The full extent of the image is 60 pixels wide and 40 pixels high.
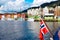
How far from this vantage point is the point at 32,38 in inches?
204

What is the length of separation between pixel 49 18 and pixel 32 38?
69cm

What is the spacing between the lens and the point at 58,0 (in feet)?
15.8

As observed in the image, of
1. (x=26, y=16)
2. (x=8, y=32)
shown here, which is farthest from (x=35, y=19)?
(x=8, y=32)

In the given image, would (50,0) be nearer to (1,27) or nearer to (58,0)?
Answer: (58,0)

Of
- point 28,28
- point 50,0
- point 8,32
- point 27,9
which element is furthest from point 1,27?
point 50,0

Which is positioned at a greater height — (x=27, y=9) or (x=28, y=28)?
(x=27, y=9)

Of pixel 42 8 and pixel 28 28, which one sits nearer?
pixel 42 8

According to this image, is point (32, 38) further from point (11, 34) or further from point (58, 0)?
point (58, 0)

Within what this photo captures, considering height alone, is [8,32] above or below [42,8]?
below

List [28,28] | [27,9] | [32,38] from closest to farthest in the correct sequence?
[27,9] → [32,38] → [28,28]


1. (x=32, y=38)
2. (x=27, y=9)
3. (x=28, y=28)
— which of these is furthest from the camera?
(x=28, y=28)

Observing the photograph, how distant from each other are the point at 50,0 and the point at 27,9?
52 cm

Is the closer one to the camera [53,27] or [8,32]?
[53,27]

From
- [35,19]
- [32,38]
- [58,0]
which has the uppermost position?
[58,0]
